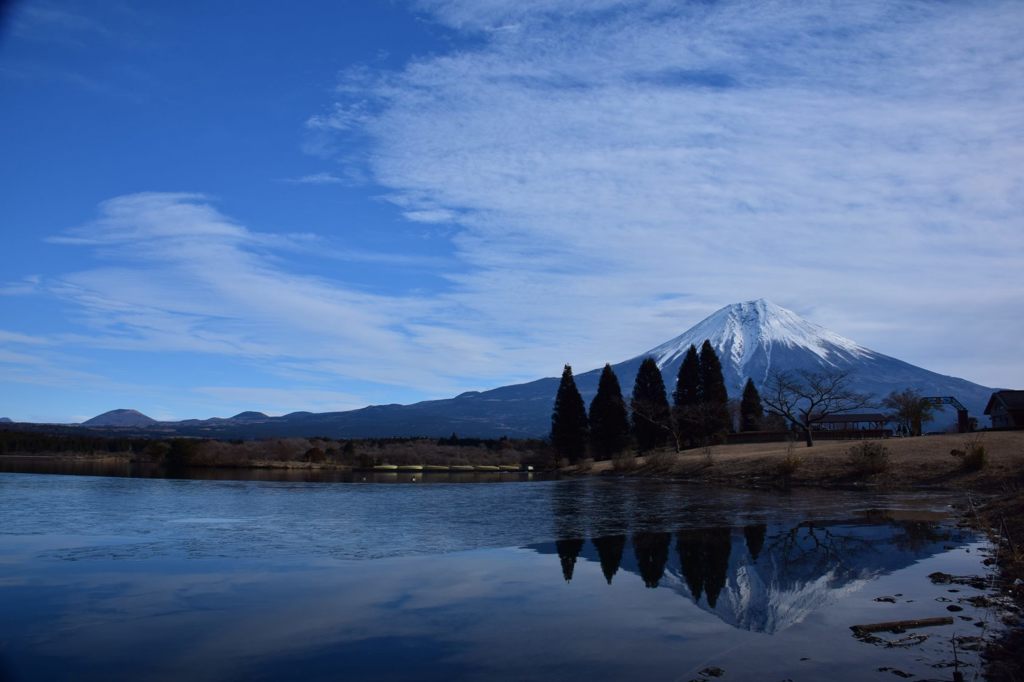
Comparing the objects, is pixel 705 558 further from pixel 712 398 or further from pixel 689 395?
pixel 689 395

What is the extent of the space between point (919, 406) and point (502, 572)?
167ft

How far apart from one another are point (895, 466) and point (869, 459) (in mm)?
1194

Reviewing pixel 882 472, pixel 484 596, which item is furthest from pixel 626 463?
pixel 484 596

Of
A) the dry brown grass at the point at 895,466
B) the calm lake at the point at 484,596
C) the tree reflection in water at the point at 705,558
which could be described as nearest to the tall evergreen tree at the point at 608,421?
the dry brown grass at the point at 895,466

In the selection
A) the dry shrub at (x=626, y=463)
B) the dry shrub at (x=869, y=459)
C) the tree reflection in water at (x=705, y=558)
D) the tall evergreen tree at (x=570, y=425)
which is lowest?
the tree reflection in water at (x=705, y=558)

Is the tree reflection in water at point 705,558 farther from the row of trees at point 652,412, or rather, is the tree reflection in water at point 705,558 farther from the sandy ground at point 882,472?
the row of trees at point 652,412

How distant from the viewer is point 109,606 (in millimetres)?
11750

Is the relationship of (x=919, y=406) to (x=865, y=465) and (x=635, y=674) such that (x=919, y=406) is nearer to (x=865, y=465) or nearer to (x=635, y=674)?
(x=865, y=465)

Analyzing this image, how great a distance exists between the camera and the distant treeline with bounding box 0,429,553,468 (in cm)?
8694

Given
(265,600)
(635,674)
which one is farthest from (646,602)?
(265,600)

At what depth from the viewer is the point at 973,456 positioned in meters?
33.0

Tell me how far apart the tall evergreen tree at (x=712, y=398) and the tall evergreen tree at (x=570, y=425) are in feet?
44.8

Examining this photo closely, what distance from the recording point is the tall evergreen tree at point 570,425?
8106 cm

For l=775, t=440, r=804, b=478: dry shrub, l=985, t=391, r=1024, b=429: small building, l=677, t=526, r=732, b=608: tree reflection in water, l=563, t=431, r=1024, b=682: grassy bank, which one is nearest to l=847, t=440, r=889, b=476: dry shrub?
l=563, t=431, r=1024, b=682: grassy bank
